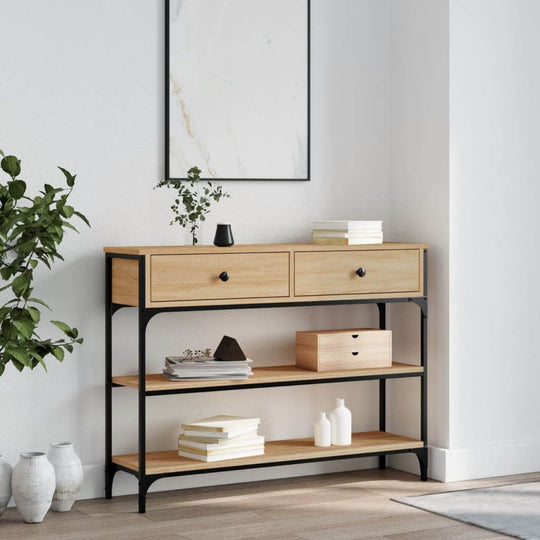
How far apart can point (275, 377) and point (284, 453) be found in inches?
12.1

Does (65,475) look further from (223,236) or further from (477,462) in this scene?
(477,462)

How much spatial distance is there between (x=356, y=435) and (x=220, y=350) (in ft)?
2.89

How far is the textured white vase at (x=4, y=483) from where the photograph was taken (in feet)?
11.9

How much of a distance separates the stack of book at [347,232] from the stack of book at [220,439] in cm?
78

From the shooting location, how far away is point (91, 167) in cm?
393

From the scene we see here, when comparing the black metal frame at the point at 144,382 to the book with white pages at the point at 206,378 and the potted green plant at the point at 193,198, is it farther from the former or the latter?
the potted green plant at the point at 193,198

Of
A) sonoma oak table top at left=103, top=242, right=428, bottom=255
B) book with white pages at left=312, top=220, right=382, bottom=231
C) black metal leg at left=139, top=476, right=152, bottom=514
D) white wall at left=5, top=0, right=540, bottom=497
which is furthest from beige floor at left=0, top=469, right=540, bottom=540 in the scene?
book with white pages at left=312, top=220, right=382, bottom=231

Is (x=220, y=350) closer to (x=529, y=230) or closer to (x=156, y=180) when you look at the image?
(x=156, y=180)

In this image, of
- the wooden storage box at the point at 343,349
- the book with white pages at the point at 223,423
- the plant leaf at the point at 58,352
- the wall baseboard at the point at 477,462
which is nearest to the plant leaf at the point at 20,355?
the plant leaf at the point at 58,352

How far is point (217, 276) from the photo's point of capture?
3.77 m

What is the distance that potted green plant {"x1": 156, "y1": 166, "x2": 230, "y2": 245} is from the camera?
13.0ft

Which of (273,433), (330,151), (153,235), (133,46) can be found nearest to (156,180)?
(153,235)

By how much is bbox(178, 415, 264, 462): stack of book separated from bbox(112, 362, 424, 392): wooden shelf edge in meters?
0.15

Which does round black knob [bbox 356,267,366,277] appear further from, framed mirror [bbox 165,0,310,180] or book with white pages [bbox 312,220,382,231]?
framed mirror [bbox 165,0,310,180]
